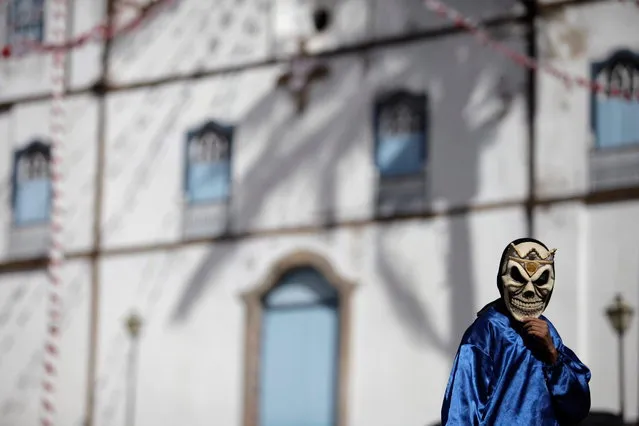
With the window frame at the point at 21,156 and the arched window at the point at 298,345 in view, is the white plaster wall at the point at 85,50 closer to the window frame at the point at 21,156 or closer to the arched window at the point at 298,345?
the window frame at the point at 21,156

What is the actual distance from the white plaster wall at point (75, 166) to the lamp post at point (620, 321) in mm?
6811

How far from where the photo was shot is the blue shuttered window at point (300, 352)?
1755cm

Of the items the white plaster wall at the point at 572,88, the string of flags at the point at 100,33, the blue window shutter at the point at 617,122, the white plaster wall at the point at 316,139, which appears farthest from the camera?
the string of flags at the point at 100,33

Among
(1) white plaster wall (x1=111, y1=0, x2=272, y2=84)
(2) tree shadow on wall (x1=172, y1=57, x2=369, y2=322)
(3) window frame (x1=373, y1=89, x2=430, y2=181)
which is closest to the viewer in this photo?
(3) window frame (x1=373, y1=89, x2=430, y2=181)

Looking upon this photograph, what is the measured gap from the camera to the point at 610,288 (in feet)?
51.7

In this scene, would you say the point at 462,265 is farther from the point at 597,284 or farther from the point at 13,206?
the point at 13,206

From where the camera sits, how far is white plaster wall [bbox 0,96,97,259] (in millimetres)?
19594

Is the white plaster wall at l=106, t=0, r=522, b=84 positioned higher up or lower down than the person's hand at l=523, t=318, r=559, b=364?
higher up

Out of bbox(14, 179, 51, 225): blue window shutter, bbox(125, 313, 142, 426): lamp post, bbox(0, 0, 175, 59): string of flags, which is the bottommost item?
bbox(125, 313, 142, 426): lamp post

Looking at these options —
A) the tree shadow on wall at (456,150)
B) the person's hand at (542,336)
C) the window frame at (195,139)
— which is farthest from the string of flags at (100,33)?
the person's hand at (542,336)

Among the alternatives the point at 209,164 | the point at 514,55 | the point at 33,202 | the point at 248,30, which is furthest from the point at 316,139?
the point at 33,202

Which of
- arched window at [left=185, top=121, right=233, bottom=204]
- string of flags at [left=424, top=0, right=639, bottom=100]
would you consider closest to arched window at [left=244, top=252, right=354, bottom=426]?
arched window at [left=185, top=121, right=233, bottom=204]

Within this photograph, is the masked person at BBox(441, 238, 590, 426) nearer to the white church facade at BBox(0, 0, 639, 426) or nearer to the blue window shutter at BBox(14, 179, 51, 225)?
the white church facade at BBox(0, 0, 639, 426)

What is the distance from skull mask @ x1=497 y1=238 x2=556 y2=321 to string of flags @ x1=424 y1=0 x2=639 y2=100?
9.93 meters
